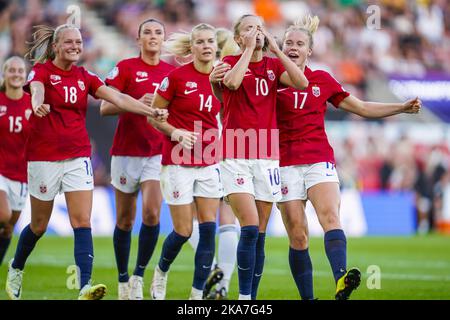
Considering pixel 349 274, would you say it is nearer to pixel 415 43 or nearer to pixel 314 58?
pixel 314 58

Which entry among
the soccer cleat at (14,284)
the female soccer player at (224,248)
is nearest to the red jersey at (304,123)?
the female soccer player at (224,248)

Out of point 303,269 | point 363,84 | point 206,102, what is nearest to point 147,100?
point 206,102

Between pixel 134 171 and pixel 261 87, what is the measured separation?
227 cm

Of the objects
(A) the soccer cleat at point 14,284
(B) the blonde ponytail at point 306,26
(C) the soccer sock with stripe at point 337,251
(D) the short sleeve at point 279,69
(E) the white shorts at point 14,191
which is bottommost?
(A) the soccer cleat at point 14,284

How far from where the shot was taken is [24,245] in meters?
9.95

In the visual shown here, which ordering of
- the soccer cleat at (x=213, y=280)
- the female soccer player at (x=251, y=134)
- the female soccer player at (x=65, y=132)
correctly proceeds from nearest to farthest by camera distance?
1. the female soccer player at (x=251, y=134)
2. the female soccer player at (x=65, y=132)
3. the soccer cleat at (x=213, y=280)

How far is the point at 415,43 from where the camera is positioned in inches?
1088

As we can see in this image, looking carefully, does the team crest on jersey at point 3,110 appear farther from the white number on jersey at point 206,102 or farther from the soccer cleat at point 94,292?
the soccer cleat at point 94,292

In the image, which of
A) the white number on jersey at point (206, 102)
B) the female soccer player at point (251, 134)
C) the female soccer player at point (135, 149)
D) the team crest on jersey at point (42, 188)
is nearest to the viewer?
the female soccer player at point (251, 134)

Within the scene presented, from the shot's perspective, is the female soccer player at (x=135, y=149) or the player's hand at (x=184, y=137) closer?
the player's hand at (x=184, y=137)

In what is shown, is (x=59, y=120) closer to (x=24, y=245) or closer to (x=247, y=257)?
(x=24, y=245)

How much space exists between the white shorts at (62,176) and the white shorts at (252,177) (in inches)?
52.3

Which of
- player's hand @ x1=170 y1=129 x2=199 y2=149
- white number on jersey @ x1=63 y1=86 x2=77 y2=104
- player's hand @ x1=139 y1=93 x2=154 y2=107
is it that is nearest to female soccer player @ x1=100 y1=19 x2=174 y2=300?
player's hand @ x1=139 y1=93 x2=154 y2=107

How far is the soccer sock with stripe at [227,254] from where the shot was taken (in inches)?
413
